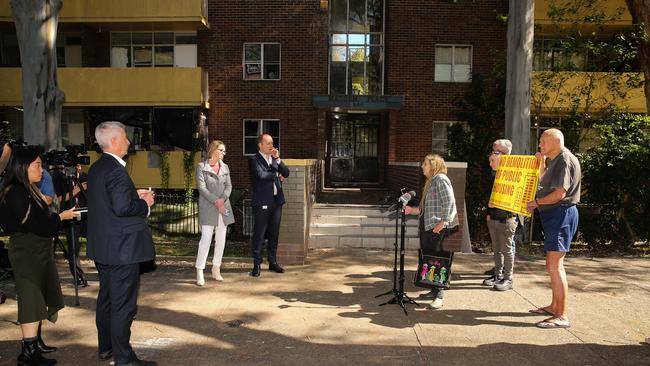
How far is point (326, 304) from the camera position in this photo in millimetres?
5953

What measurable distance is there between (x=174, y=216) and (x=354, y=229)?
723 cm

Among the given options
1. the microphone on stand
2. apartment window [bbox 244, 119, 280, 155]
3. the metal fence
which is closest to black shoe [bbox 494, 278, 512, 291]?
the microphone on stand

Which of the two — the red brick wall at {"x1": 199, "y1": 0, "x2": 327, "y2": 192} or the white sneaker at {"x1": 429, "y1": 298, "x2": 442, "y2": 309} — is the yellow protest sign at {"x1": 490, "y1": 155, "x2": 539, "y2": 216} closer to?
the white sneaker at {"x1": 429, "y1": 298, "x2": 442, "y2": 309}

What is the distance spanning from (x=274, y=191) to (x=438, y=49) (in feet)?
41.8

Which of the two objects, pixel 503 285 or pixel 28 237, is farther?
pixel 503 285

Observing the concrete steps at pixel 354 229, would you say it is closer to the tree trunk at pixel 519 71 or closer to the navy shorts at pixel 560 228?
the tree trunk at pixel 519 71

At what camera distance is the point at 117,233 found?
3869mm

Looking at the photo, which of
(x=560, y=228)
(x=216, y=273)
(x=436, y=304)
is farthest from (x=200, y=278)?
(x=560, y=228)

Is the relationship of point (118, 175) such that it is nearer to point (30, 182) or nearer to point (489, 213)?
point (30, 182)

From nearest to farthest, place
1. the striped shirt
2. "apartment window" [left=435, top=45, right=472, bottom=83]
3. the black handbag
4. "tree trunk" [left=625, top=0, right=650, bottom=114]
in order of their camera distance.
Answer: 1. the striped shirt
2. the black handbag
3. "tree trunk" [left=625, top=0, right=650, bottom=114]
4. "apartment window" [left=435, top=45, right=472, bottom=83]

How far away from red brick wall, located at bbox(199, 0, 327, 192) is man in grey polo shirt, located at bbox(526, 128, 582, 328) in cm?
1294

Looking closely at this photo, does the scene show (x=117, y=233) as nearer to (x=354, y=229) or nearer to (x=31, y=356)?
(x=31, y=356)

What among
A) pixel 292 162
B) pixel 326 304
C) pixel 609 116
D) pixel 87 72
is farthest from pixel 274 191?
pixel 87 72

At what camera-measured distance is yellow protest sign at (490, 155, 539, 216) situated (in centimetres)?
546
